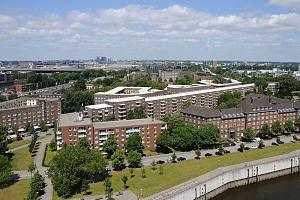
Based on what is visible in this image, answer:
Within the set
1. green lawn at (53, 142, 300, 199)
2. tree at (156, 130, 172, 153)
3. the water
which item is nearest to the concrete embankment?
the water

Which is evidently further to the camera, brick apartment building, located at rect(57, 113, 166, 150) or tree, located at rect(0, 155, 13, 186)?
brick apartment building, located at rect(57, 113, 166, 150)

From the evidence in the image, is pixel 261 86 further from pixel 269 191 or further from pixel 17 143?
pixel 17 143

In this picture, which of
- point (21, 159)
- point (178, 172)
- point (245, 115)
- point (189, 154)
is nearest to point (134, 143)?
point (189, 154)

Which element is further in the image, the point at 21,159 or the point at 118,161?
the point at 21,159

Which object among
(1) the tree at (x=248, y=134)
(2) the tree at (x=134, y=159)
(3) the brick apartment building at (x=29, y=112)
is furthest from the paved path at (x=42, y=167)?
(1) the tree at (x=248, y=134)

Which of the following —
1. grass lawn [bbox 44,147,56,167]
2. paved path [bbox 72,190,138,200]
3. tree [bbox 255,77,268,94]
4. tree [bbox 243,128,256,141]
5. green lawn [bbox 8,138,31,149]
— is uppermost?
tree [bbox 255,77,268,94]

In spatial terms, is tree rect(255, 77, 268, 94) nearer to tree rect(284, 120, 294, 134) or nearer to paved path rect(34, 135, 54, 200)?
tree rect(284, 120, 294, 134)
